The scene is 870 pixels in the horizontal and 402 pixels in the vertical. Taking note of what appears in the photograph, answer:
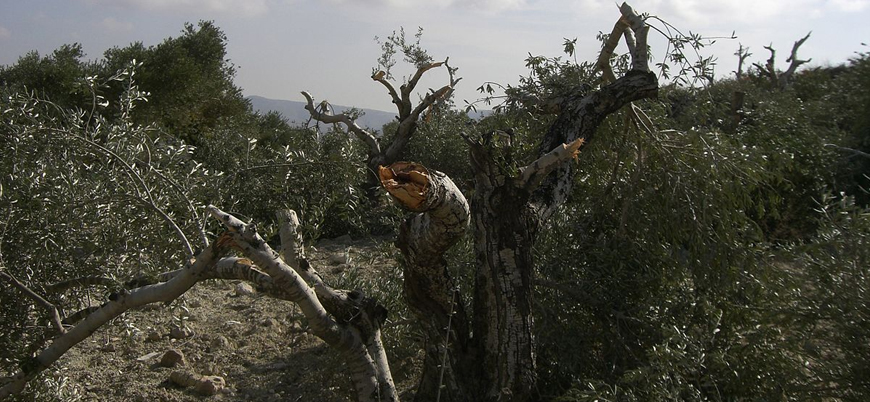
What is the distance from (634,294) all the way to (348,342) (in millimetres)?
2201

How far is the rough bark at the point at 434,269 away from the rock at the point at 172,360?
235cm

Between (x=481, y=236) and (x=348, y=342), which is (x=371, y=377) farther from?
(x=481, y=236)

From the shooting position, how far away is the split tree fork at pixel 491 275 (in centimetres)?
353

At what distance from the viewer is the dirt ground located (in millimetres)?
5031

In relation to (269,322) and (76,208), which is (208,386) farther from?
(76,208)

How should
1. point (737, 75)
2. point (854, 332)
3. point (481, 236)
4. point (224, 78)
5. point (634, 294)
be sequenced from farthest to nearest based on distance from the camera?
point (737, 75), point (224, 78), point (634, 294), point (481, 236), point (854, 332)

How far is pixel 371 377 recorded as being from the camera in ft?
10.5

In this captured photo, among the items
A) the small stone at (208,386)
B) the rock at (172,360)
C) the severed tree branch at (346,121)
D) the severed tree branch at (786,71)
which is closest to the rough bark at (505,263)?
the small stone at (208,386)

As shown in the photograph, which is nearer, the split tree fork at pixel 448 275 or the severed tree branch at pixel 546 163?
the split tree fork at pixel 448 275

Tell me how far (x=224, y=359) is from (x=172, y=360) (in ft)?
1.39

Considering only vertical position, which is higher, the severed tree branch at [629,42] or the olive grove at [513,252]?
the severed tree branch at [629,42]

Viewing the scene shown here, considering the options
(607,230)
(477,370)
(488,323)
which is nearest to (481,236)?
(488,323)

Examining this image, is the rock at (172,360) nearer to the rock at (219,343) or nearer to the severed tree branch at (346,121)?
the rock at (219,343)

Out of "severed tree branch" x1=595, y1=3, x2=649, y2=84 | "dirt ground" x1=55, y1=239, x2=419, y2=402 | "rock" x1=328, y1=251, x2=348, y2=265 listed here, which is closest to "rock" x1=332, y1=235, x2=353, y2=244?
"rock" x1=328, y1=251, x2=348, y2=265
